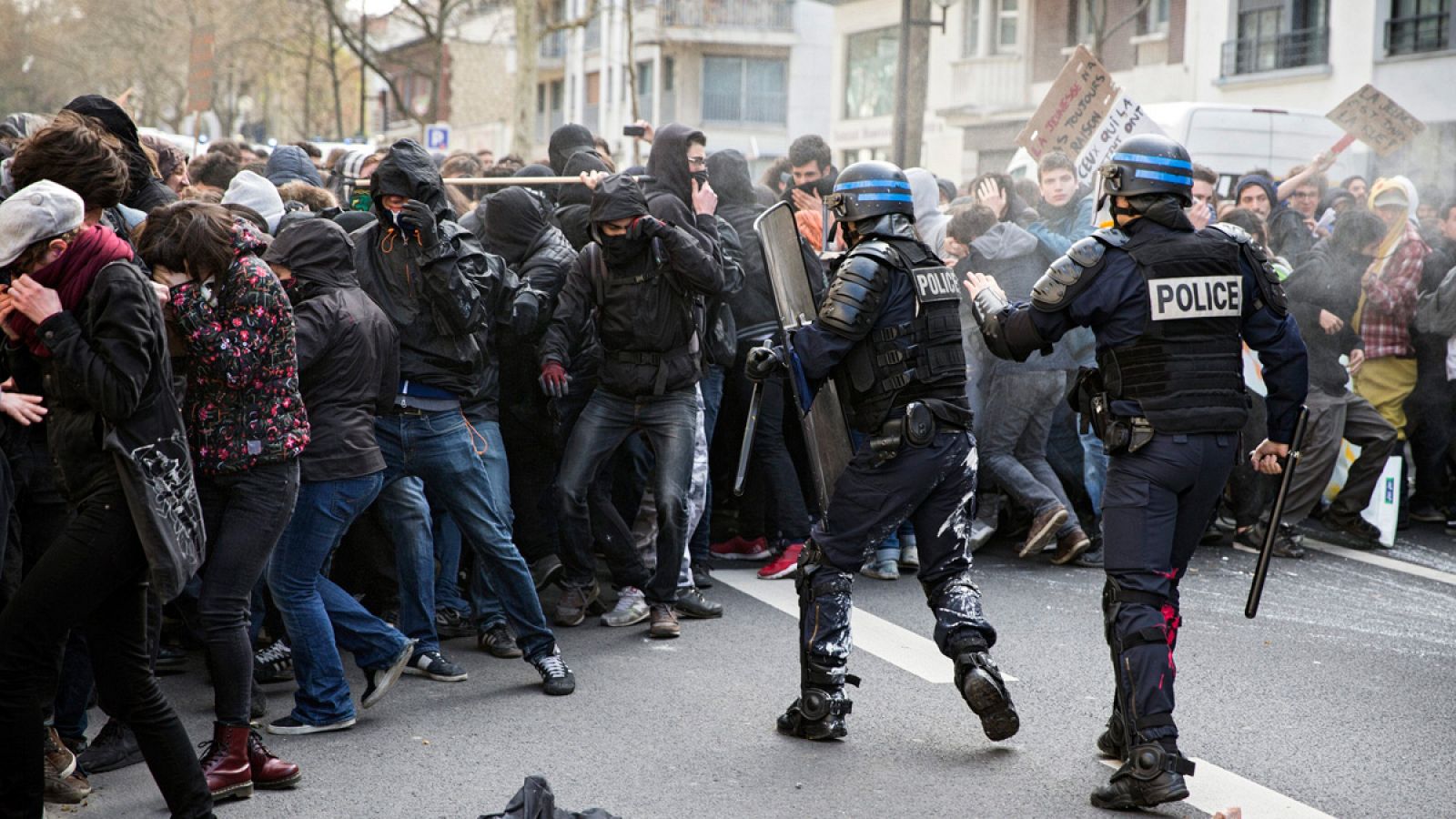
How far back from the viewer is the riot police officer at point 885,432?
17.0ft

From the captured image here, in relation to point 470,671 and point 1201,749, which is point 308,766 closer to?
point 470,671

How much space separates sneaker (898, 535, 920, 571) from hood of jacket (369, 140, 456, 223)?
11.2ft

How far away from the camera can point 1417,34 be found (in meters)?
23.7

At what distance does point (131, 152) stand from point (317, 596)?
177 cm

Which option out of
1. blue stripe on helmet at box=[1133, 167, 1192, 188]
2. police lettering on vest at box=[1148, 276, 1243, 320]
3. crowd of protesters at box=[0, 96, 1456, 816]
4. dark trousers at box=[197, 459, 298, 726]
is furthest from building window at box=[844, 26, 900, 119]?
dark trousers at box=[197, 459, 298, 726]

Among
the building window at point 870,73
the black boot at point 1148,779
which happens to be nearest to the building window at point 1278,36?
the building window at point 870,73

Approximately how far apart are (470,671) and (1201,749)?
111 inches

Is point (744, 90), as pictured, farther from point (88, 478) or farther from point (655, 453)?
point (88, 478)

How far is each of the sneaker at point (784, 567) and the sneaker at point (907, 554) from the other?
1.92 ft

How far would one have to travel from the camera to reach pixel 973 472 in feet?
17.8

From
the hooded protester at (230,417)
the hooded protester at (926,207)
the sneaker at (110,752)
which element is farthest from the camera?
the hooded protester at (926,207)

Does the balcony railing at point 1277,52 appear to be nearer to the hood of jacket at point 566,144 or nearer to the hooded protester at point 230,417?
the hood of jacket at point 566,144

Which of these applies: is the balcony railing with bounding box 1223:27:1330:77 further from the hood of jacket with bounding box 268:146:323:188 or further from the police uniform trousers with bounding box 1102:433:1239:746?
the police uniform trousers with bounding box 1102:433:1239:746

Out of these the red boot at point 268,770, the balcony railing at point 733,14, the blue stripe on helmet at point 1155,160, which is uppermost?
the balcony railing at point 733,14
